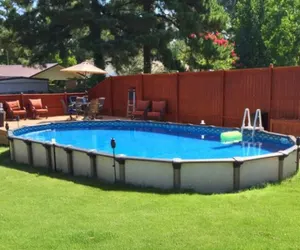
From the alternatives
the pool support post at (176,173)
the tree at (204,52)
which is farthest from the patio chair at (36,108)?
the pool support post at (176,173)

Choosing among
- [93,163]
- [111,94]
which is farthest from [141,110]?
[93,163]

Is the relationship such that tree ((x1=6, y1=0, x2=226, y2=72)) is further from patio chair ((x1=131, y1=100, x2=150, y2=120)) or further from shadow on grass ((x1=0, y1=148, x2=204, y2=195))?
shadow on grass ((x1=0, y1=148, x2=204, y2=195))

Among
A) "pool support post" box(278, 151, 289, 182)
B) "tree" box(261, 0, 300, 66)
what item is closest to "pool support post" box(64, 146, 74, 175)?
"pool support post" box(278, 151, 289, 182)

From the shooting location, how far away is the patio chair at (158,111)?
14.9m

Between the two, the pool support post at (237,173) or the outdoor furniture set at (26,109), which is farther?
the outdoor furniture set at (26,109)

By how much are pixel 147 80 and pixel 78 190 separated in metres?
10.3

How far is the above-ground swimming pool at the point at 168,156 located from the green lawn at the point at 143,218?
0.34 meters

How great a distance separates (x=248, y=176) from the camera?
20.6ft

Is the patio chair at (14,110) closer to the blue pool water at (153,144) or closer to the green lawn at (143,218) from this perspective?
the blue pool water at (153,144)

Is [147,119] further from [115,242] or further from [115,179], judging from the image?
[115,242]

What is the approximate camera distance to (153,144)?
445 inches

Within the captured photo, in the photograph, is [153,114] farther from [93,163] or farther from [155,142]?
[93,163]

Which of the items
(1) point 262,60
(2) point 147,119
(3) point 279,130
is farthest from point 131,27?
(3) point 279,130

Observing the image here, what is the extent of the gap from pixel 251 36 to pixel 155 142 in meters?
17.3
